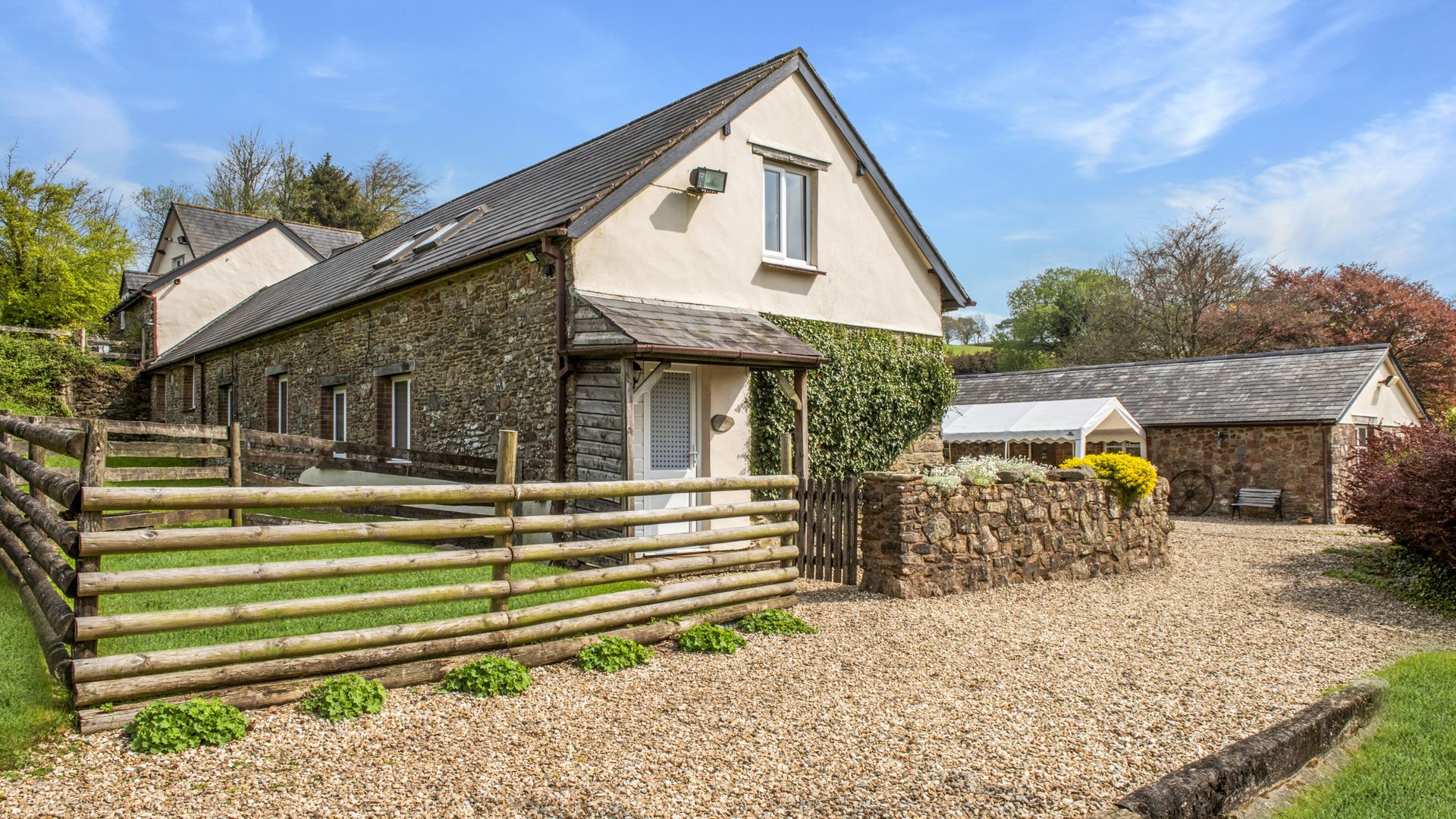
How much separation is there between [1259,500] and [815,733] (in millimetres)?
19606

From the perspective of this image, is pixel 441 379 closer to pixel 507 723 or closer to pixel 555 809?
pixel 507 723

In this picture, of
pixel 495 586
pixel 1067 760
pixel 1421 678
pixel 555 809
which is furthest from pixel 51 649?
pixel 1421 678

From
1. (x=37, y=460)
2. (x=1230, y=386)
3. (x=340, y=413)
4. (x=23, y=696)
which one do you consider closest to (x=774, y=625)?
(x=23, y=696)

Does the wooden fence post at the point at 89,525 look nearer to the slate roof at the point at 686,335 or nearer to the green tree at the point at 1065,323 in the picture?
the slate roof at the point at 686,335

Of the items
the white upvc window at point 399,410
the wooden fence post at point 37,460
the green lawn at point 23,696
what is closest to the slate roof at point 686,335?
the wooden fence post at point 37,460

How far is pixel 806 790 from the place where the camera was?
4051mm

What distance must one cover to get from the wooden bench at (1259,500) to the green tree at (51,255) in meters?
38.4

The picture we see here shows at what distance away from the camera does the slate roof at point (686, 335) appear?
983cm

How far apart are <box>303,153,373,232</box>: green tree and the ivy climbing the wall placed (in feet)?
114

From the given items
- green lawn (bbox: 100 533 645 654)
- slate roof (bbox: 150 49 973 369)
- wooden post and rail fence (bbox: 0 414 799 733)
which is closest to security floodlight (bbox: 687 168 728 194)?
slate roof (bbox: 150 49 973 369)

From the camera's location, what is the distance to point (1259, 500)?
801 inches

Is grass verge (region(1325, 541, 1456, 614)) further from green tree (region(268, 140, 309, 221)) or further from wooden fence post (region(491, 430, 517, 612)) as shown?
green tree (region(268, 140, 309, 221))

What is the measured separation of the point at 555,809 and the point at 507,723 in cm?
116

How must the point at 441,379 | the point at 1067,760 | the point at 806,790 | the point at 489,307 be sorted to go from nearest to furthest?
1. the point at 806,790
2. the point at 1067,760
3. the point at 489,307
4. the point at 441,379
